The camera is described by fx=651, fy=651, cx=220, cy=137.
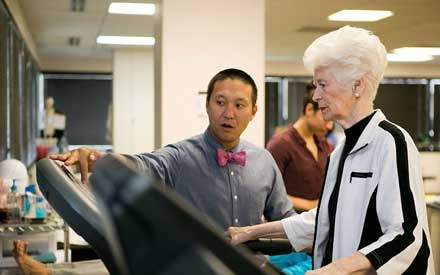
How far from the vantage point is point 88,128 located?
13117 mm

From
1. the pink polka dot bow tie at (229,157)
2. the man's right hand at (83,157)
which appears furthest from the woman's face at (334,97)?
the pink polka dot bow tie at (229,157)

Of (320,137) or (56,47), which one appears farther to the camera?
(56,47)

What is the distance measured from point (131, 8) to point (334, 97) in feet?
17.3

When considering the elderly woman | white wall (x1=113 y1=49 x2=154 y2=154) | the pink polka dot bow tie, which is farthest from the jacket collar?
white wall (x1=113 y1=49 x2=154 y2=154)

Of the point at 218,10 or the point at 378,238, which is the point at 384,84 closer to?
the point at 218,10

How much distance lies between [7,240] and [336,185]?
1954 millimetres

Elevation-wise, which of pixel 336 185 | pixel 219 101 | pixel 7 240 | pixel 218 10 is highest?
pixel 218 10

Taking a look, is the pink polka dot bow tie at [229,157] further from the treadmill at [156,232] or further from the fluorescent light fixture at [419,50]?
the fluorescent light fixture at [419,50]

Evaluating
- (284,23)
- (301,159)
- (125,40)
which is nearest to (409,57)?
(284,23)

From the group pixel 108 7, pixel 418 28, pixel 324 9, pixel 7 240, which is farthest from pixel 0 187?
pixel 418 28

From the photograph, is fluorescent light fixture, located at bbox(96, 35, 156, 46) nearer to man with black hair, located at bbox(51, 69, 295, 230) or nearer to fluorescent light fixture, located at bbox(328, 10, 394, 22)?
fluorescent light fixture, located at bbox(328, 10, 394, 22)

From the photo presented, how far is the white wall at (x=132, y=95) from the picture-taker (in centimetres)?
1059

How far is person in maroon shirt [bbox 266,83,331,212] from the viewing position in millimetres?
Answer: 3844

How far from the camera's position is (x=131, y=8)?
6648mm
